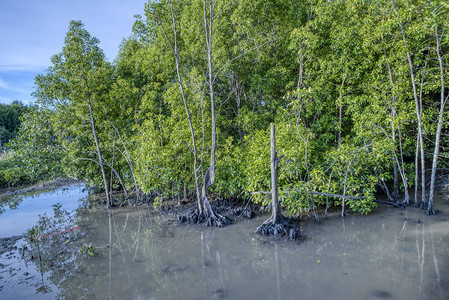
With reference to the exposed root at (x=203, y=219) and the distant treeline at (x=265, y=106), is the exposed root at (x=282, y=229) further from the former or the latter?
the exposed root at (x=203, y=219)

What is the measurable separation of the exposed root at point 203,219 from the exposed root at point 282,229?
1.34 metres

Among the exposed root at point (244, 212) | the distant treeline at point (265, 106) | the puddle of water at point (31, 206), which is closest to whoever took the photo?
the distant treeline at point (265, 106)

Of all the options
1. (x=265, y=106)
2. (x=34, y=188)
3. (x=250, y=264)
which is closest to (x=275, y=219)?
(x=250, y=264)

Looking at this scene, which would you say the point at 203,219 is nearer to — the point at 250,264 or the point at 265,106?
the point at 250,264

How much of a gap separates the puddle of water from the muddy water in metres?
2.74

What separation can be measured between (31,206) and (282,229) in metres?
11.9

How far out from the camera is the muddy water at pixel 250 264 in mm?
4234

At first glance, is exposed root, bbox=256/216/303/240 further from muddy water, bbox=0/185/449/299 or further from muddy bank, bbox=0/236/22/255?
muddy bank, bbox=0/236/22/255

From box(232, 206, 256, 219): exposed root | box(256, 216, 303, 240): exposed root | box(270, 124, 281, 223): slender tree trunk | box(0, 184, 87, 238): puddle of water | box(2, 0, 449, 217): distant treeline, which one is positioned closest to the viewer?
box(256, 216, 303, 240): exposed root

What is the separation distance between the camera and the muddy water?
423 cm

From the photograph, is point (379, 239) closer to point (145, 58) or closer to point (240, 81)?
point (240, 81)

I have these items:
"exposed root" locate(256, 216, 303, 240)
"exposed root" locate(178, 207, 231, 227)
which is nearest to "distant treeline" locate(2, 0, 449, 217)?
"exposed root" locate(256, 216, 303, 240)

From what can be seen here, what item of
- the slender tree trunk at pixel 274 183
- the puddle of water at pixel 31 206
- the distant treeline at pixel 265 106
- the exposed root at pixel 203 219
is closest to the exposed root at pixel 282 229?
the slender tree trunk at pixel 274 183

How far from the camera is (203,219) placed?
7949mm
